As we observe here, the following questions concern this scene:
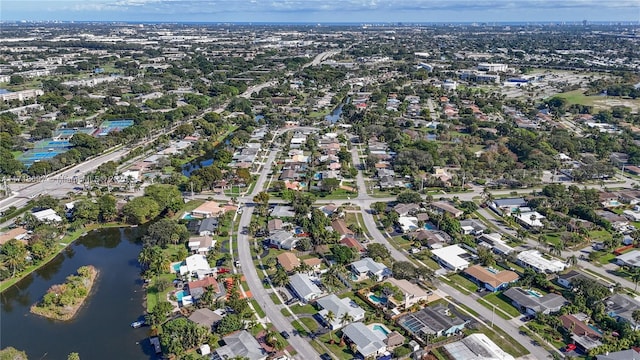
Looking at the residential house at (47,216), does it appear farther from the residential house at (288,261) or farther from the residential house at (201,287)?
the residential house at (288,261)

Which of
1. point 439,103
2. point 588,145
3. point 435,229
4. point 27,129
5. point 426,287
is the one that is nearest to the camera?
point 426,287

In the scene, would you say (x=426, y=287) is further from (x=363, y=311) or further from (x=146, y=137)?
(x=146, y=137)

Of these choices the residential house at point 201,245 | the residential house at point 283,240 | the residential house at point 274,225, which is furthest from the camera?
the residential house at point 274,225

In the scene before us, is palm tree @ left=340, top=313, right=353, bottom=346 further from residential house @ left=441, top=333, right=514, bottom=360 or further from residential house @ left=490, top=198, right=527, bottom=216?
Answer: residential house @ left=490, top=198, right=527, bottom=216

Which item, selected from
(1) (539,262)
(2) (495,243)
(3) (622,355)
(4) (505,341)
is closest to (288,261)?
(4) (505,341)

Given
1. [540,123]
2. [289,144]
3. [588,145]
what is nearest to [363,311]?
[289,144]

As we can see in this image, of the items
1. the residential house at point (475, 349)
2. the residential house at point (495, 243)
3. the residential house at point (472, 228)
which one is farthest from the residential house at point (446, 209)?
the residential house at point (475, 349)

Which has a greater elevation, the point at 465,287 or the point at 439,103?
the point at 439,103
